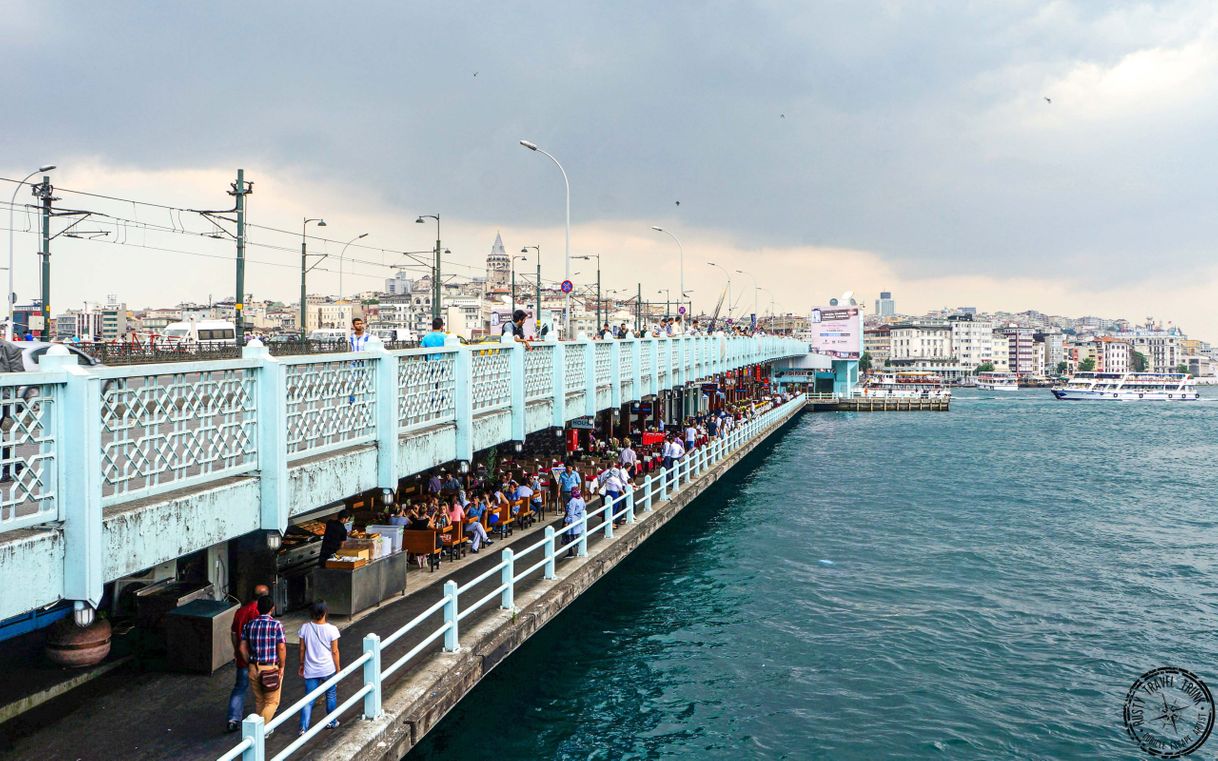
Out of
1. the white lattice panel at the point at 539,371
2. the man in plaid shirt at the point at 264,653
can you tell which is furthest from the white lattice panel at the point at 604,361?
the man in plaid shirt at the point at 264,653

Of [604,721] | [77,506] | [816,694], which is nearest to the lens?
[77,506]

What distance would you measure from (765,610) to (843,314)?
9601cm

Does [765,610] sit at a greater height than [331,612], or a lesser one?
lesser

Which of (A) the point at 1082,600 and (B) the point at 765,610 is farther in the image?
(A) the point at 1082,600

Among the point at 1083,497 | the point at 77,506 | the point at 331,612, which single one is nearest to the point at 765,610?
the point at 331,612

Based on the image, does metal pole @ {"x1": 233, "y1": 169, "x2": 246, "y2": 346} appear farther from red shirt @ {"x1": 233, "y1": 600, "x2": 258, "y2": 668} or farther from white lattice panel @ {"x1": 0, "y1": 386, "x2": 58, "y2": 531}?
white lattice panel @ {"x1": 0, "y1": 386, "x2": 58, "y2": 531}

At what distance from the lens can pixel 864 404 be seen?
98.3 metres

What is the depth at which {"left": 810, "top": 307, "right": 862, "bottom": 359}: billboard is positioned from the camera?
110125 millimetres

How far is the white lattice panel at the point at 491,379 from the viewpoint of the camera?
14.1m

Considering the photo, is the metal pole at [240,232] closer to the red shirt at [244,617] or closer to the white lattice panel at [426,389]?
the white lattice panel at [426,389]

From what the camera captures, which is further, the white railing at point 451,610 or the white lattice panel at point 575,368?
the white lattice panel at point 575,368

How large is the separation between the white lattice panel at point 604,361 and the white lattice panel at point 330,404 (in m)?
10.5

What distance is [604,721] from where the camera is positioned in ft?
44.9

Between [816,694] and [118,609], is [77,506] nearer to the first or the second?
[118,609]
